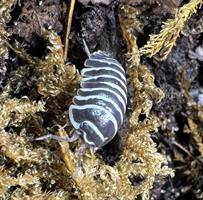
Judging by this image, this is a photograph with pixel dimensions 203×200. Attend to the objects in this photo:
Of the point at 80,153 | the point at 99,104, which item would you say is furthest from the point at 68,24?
the point at 80,153

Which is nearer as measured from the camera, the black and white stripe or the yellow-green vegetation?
the black and white stripe

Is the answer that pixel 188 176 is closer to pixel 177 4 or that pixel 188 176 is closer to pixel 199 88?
pixel 199 88

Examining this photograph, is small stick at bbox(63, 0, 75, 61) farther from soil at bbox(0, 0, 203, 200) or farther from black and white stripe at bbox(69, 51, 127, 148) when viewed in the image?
black and white stripe at bbox(69, 51, 127, 148)

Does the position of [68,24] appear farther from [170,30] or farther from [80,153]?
[80,153]

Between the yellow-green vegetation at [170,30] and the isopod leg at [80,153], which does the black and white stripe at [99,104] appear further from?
the yellow-green vegetation at [170,30]

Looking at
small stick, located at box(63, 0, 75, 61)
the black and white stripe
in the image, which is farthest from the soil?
the black and white stripe
